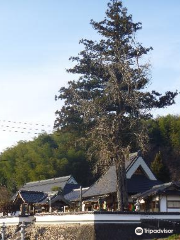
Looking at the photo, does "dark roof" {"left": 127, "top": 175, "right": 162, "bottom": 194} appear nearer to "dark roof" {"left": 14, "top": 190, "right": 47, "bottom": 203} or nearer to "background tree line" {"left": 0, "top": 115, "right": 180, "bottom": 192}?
"dark roof" {"left": 14, "top": 190, "right": 47, "bottom": 203}

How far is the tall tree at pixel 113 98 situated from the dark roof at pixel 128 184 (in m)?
3.89

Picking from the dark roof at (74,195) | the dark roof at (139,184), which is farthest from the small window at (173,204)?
the dark roof at (74,195)

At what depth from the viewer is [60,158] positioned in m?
56.5

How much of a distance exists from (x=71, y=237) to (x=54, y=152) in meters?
30.8

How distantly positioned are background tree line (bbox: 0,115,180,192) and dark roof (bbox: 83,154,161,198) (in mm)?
15168

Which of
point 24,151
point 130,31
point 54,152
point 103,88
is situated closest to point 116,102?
point 103,88

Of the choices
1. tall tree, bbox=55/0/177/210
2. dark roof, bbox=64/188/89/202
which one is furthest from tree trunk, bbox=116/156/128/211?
dark roof, bbox=64/188/89/202

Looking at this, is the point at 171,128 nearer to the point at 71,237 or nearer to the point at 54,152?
the point at 54,152

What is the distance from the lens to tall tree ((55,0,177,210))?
29.4 metres

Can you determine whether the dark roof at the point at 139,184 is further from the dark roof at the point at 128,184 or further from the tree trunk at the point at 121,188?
the tree trunk at the point at 121,188

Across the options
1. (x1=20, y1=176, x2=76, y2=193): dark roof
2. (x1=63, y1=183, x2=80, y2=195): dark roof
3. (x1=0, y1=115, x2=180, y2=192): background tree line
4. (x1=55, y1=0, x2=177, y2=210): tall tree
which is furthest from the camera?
(x1=0, y1=115, x2=180, y2=192): background tree line

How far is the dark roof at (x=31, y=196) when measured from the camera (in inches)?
1603

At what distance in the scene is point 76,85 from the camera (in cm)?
3178

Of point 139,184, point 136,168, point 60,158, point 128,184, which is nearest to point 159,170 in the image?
point 136,168
